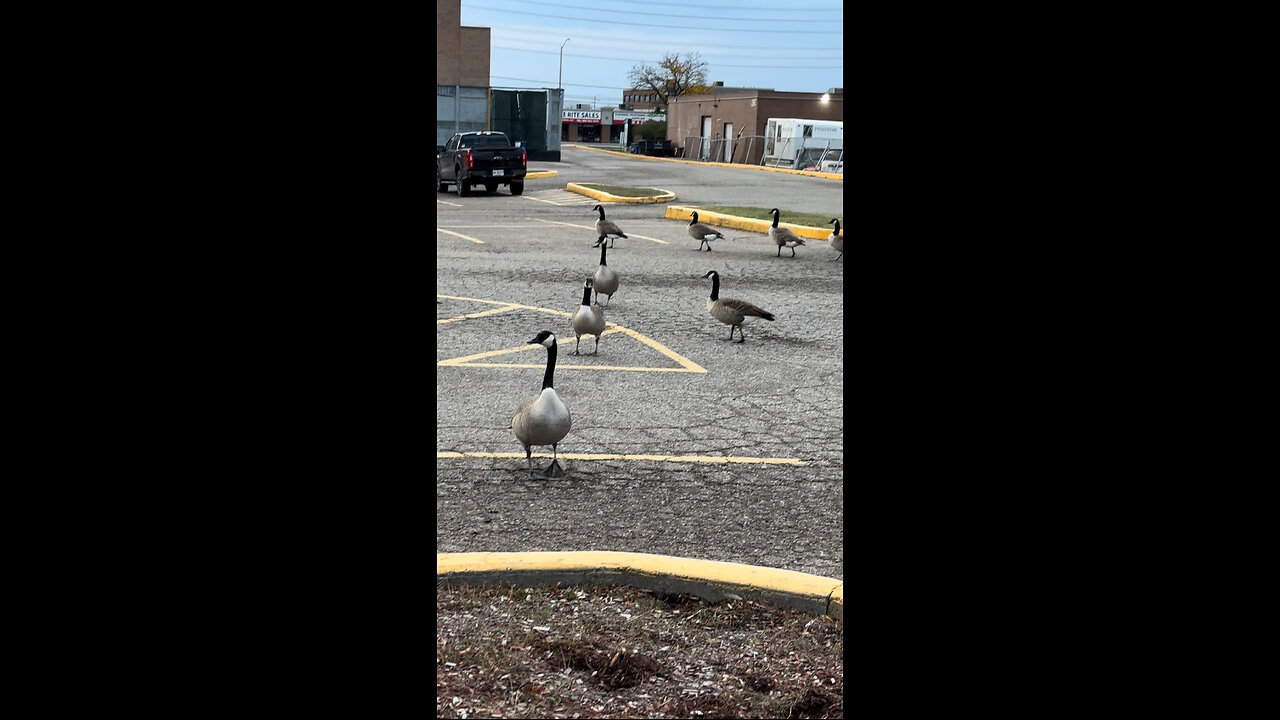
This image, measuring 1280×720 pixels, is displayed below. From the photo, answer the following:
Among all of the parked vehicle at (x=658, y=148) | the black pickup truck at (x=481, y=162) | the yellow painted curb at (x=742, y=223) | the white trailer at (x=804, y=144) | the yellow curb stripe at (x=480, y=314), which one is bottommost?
the yellow curb stripe at (x=480, y=314)

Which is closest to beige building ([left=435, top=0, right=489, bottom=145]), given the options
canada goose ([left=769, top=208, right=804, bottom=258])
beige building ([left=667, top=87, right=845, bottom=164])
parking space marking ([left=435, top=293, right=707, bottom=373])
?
beige building ([left=667, top=87, right=845, bottom=164])

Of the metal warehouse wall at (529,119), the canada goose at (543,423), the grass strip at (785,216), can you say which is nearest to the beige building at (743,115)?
the metal warehouse wall at (529,119)

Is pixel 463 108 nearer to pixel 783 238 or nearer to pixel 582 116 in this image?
pixel 783 238

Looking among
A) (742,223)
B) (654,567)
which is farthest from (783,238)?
(654,567)

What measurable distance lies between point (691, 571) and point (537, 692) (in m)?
1.01

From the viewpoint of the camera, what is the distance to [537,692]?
336cm

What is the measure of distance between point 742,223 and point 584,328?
40.5 ft

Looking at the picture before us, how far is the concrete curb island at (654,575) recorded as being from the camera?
413 cm

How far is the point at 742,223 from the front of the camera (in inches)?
836

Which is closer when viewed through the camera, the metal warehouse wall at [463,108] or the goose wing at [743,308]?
the goose wing at [743,308]

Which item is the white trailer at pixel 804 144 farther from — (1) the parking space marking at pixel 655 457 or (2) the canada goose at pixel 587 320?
(1) the parking space marking at pixel 655 457
